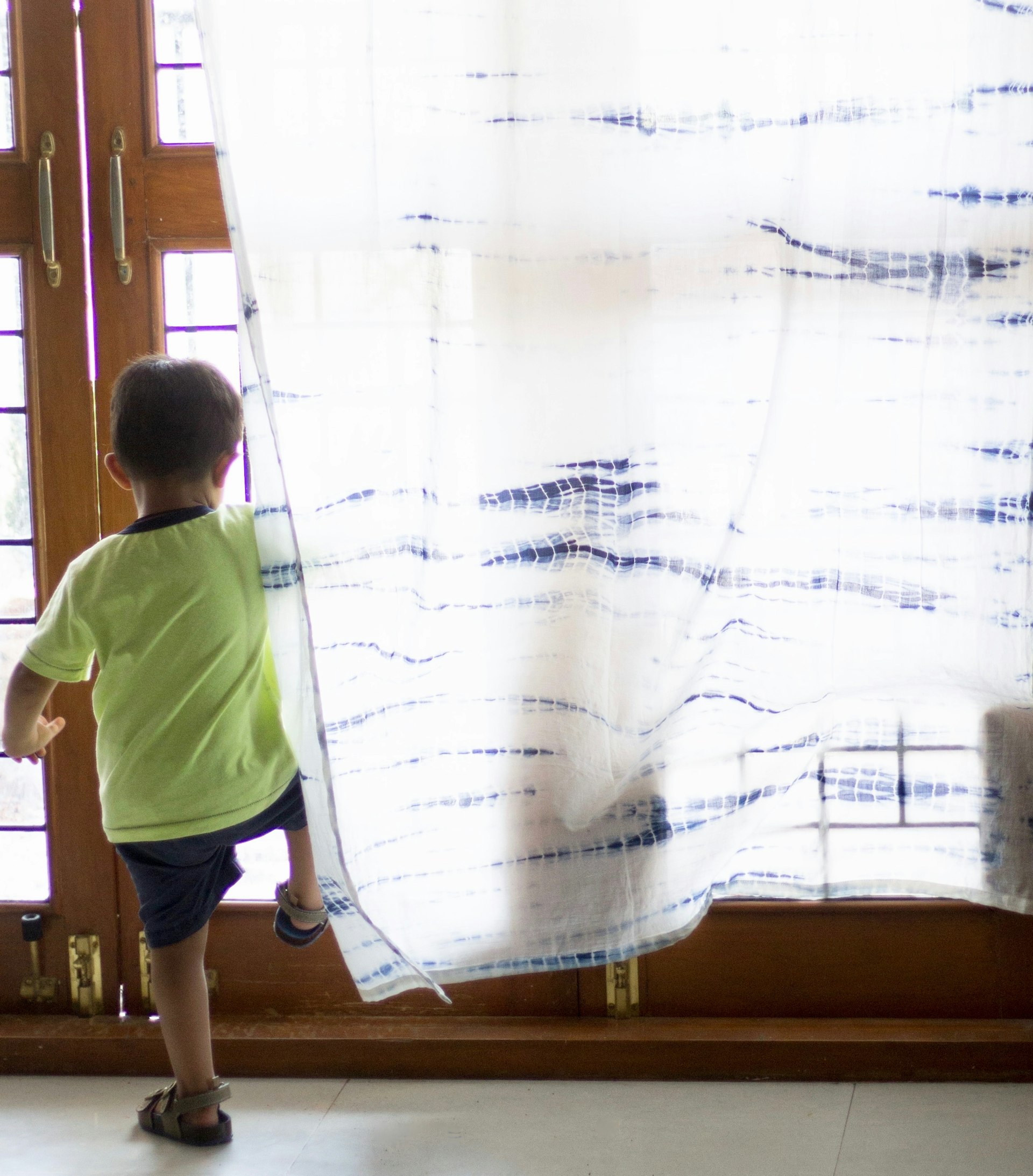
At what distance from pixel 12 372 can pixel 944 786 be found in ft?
4.55

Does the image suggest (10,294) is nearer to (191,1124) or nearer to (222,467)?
(222,467)

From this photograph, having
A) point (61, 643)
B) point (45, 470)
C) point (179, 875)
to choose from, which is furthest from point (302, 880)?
point (45, 470)


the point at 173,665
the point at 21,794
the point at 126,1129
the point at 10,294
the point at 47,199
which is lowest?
the point at 126,1129

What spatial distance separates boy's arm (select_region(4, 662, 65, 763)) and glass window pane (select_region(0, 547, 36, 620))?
0.26 metres

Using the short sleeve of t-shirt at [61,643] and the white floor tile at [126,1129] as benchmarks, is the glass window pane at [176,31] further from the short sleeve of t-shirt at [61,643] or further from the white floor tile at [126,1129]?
the white floor tile at [126,1129]

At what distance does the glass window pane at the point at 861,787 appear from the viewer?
1.35 metres

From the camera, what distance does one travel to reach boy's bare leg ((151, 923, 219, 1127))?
1.30 metres

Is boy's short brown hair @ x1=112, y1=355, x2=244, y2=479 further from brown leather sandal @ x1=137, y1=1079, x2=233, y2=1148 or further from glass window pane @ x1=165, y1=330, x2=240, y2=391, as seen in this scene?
brown leather sandal @ x1=137, y1=1079, x2=233, y2=1148

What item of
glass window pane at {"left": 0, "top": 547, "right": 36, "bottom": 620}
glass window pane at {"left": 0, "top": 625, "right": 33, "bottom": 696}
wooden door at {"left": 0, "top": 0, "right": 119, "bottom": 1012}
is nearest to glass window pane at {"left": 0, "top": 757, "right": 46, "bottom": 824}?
wooden door at {"left": 0, "top": 0, "right": 119, "bottom": 1012}

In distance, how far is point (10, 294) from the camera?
1507 mm

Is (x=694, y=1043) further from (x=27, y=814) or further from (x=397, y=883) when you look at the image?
(x=27, y=814)

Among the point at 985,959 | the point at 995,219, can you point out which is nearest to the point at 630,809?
the point at 985,959

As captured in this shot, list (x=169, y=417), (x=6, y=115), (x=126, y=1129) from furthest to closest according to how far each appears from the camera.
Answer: (x=6, y=115) → (x=126, y=1129) → (x=169, y=417)

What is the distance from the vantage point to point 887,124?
48.3 inches
